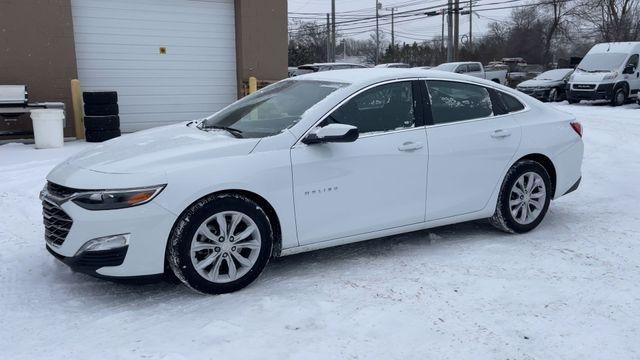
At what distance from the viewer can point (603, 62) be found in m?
20.9

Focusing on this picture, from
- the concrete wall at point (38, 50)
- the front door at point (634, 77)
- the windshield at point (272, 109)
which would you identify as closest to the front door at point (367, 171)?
the windshield at point (272, 109)

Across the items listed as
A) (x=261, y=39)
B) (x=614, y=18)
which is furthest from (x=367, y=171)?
(x=614, y=18)

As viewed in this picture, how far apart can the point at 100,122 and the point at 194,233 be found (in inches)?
324

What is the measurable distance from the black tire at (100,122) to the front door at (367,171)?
7951 mm

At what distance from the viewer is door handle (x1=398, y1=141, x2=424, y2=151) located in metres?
4.59

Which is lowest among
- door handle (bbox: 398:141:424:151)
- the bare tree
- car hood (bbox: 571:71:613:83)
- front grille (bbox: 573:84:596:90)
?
door handle (bbox: 398:141:424:151)

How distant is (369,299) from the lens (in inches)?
155

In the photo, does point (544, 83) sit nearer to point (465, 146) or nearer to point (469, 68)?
point (469, 68)

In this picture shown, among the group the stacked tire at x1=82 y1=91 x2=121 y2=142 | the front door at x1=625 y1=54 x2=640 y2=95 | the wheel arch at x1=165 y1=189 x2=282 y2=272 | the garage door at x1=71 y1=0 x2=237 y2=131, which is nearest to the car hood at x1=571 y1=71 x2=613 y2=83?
the front door at x1=625 y1=54 x2=640 y2=95

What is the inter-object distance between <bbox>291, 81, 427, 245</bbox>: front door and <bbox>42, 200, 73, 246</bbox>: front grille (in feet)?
5.01

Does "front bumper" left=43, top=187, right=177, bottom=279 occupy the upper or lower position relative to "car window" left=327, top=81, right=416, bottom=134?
lower

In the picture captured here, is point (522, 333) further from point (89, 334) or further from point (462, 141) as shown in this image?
point (89, 334)

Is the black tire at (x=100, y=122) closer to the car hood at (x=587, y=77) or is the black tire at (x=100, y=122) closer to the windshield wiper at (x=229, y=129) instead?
the windshield wiper at (x=229, y=129)

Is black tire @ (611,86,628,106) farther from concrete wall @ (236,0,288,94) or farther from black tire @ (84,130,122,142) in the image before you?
black tire @ (84,130,122,142)
